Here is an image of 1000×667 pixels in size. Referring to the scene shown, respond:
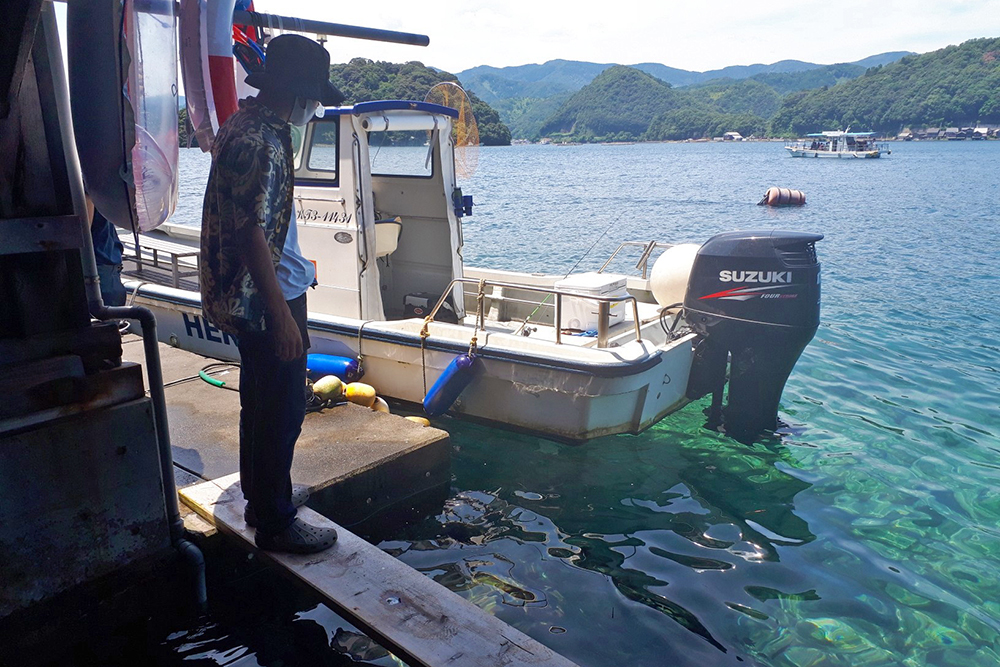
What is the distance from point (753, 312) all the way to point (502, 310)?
286 centimetres

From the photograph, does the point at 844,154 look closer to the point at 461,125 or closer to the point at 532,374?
the point at 461,125

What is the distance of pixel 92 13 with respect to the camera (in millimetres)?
2631

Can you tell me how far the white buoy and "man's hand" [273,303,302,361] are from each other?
425cm

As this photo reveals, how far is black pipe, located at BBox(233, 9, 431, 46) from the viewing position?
152 inches

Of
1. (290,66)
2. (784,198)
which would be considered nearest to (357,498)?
(290,66)

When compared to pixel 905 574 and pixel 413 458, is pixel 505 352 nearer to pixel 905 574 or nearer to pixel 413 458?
pixel 413 458

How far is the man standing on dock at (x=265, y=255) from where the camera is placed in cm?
264

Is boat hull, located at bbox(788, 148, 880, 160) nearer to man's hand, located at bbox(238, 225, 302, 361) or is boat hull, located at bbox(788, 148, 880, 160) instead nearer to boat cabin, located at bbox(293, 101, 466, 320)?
boat cabin, located at bbox(293, 101, 466, 320)

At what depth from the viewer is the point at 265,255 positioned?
8.72 feet

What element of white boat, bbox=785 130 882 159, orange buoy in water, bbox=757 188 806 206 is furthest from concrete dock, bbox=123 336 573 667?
white boat, bbox=785 130 882 159

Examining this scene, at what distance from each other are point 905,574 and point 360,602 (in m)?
3.38

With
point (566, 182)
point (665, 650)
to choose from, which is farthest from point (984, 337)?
point (566, 182)

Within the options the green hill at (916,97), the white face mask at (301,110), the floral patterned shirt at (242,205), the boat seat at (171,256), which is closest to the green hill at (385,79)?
the boat seat at (171,256)

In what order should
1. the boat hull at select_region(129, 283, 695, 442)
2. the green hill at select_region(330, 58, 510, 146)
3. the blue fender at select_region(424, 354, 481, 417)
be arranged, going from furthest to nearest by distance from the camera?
the green hill at select_region(330, 58, 510, 146)
the blue fender at select_region(424, 354, 481, 417)
the boat hull at select_region(129, 283, 695, 442)
